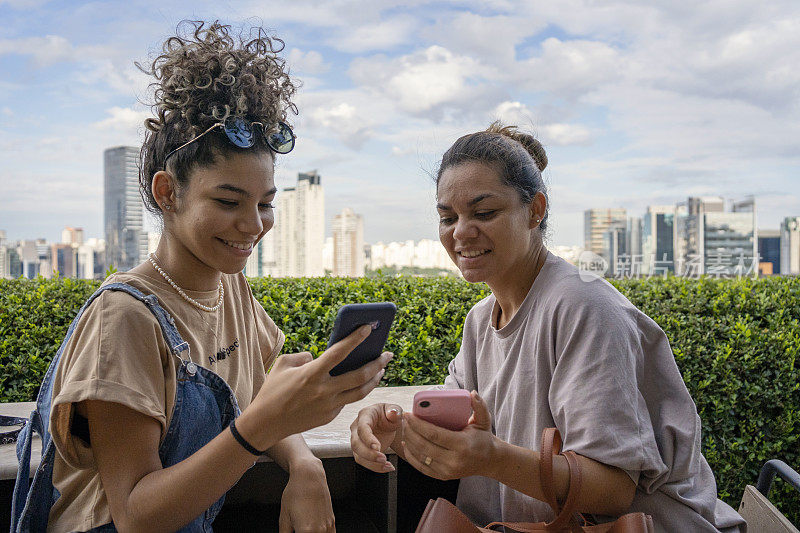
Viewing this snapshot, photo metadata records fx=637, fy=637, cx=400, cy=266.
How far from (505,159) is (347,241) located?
1377cm

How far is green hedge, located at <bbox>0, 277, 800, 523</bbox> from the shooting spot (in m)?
3.87

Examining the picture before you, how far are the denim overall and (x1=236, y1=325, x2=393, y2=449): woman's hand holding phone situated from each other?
9.3 inches

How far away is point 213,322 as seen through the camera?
1905mm

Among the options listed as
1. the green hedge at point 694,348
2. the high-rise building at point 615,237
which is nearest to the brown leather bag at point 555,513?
the green hedge at point 694,348

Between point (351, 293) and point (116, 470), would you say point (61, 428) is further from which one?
point (351, 293)

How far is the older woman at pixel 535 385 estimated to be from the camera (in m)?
1.77

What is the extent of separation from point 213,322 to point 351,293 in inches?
101

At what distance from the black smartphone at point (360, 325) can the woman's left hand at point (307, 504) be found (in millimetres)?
513

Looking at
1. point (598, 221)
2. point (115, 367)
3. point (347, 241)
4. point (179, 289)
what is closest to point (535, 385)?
point (179, 289)

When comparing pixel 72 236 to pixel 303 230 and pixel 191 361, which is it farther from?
pixel 191 361

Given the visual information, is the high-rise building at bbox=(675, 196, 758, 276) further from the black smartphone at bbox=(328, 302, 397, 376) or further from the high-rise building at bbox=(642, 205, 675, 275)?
the black smartphone at bbox=(328, 302, 397, 376)

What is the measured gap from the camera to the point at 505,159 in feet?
7.29

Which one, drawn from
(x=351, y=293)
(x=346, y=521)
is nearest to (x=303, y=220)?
(x=351, y=293)

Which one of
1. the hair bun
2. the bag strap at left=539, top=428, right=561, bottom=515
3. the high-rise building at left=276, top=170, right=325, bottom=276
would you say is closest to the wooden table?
the bag strap at left=539, top=428, right=561, bottom=515
